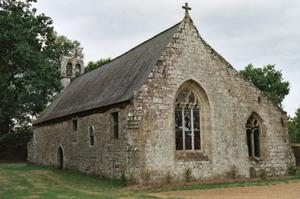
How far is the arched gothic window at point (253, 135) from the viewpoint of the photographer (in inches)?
881

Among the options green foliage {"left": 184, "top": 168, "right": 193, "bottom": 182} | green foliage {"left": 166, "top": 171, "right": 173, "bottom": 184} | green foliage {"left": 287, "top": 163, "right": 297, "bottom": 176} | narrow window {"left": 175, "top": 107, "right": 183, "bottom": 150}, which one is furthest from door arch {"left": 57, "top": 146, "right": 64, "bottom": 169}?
green foliage {"left": 287, "top": 163, "right": 297, "bottom": 176}

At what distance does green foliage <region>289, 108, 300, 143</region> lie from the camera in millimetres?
47353

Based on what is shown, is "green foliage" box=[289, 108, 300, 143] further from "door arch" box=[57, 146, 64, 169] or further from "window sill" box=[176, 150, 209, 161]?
"window sill" box=[176, 150, 209, 161]

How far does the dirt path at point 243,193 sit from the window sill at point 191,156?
3075 millimetres

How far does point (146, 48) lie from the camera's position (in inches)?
920

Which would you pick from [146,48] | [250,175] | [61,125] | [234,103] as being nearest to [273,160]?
[250,175]

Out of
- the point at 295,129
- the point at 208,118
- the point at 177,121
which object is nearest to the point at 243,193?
the point at 177,121

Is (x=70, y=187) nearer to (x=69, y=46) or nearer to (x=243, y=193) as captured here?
(x=243, y=193)

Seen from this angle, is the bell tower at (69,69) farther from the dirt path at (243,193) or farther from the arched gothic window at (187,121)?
the dirt path at (243,193)

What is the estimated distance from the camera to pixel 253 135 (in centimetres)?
2259

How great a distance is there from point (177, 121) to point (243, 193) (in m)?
5.63

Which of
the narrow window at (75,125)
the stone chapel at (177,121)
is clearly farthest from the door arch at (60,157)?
the narrow window at (75,125)

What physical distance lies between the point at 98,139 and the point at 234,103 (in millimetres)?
7213

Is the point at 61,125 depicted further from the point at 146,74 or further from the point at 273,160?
the point at 273,160
